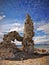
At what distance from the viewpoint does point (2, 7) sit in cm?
453

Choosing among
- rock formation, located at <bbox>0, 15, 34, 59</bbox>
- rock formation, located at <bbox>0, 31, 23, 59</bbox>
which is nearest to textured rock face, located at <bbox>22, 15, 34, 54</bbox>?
rock formation, located at <bbox>0, 15, 34, 59</bbox>

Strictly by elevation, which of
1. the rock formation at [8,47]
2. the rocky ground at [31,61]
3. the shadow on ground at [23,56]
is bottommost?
the rocky ground at [31,61]

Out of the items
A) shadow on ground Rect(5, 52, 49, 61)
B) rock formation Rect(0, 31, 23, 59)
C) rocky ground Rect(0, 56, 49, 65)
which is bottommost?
rocky ground Rect(0, 56, 49, 65)

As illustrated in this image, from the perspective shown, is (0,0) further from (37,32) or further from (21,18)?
(37,32)

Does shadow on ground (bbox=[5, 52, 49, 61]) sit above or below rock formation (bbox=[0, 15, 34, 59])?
below

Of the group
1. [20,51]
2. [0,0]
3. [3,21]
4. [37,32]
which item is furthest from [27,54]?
[0,0]

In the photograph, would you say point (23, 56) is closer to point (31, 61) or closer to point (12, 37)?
point (31, 61)

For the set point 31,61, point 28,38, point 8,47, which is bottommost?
point 31,61

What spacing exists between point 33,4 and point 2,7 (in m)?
0.58

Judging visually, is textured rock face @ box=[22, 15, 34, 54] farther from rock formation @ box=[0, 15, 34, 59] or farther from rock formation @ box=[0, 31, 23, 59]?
rock formation @ box=[0, 31, 23, 59]

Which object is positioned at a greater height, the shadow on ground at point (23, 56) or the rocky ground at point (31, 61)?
the shadow on ground at point (23, 56)

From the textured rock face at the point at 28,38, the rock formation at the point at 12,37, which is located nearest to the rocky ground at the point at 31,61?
the textured rock face at the point at 28,38

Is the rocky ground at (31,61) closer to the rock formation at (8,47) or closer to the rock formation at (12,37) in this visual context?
the rock formation at (8,47)

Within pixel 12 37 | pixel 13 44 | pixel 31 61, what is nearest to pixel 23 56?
pixel 31 61
